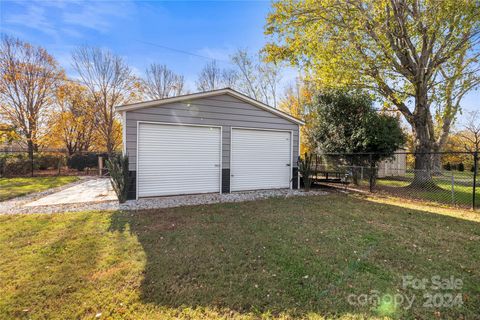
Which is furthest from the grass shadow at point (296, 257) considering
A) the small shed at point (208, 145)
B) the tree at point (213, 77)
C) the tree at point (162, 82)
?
the tree at point (213, 77)

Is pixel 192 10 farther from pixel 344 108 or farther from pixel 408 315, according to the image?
pixel 408 315

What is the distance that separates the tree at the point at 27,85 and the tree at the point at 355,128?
52.2ft

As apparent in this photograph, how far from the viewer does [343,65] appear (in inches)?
304

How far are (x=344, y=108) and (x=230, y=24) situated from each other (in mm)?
6366

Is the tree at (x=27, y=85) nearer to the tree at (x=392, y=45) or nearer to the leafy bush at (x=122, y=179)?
the leafy bush at (x=122, y=179)

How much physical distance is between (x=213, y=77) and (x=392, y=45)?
14238 millimetres

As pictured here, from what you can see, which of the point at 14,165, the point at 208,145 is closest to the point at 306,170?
the point at 208,145

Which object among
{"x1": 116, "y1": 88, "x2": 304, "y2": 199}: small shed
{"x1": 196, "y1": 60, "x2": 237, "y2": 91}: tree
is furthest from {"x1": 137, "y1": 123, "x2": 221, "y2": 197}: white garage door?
{"x1": 196, "y1": 60, "x2": 237, "y2": 91}: tree

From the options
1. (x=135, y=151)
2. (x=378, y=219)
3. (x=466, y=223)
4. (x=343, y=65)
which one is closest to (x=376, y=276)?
(x=378, y=219)

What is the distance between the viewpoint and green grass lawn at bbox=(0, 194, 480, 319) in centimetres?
196

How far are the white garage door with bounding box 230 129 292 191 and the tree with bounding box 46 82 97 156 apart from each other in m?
11.7

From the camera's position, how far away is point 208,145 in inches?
273

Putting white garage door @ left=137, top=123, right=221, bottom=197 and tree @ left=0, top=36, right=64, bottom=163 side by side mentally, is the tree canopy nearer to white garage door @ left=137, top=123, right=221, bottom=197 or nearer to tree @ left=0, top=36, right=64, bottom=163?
white garage door @ left=137, top=123, right=221, bottom=197

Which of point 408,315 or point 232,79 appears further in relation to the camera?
point 232,79
